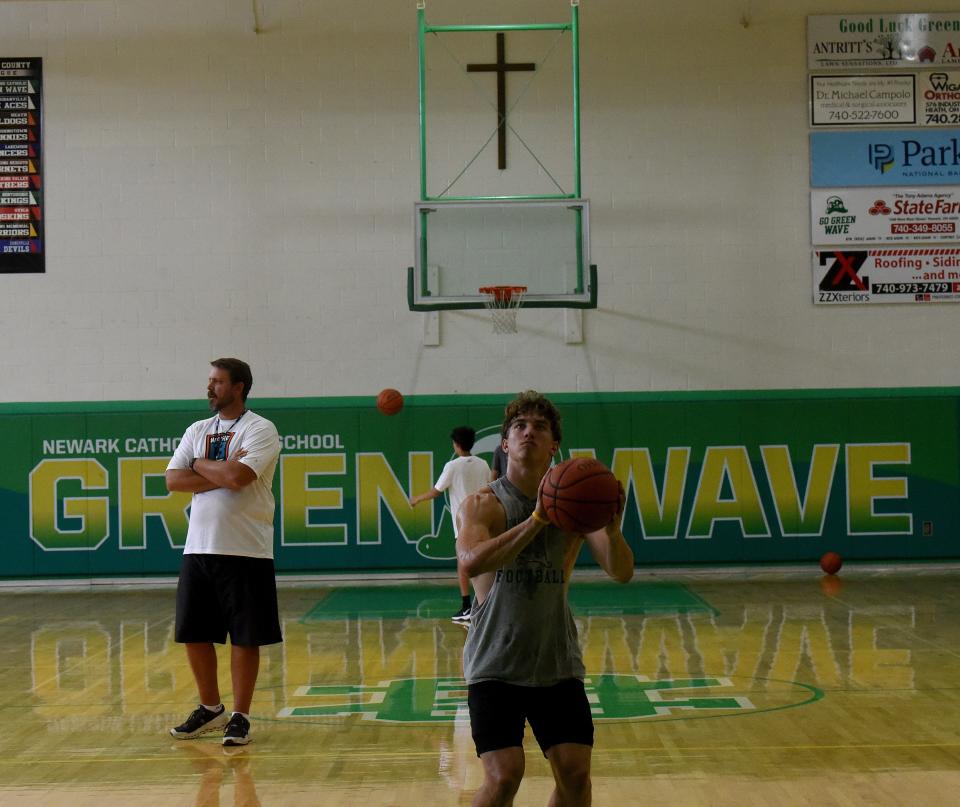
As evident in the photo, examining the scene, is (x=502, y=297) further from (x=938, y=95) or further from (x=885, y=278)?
(x=938, y=95)

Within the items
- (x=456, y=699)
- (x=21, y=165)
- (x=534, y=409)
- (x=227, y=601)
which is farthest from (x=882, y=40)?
(x=534, y=409)

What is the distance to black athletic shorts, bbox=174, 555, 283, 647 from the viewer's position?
6031 mm

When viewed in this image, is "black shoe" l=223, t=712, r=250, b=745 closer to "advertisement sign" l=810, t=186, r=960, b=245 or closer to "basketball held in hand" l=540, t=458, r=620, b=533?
"basketball held in hand" l=540, t=458, r=620, b=533

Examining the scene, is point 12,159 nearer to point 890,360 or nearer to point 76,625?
point 76,625

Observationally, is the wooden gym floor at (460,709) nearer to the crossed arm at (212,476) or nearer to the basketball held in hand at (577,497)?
the crossed arm at (212,476)

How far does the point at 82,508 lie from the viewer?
1401 cm

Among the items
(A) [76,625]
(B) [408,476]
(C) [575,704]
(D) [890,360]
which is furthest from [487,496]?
(D) [890,360]

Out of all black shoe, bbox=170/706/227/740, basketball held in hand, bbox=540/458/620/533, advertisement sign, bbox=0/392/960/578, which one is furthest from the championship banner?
Result: basketball held in hand, bbox=540/458/620/533

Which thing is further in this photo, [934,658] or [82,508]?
[82,508]

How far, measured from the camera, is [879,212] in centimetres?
1405

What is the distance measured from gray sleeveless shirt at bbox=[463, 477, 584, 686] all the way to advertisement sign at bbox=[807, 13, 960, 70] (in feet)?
38.3

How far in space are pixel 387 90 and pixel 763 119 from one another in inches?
173

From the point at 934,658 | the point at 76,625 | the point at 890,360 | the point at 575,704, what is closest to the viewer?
the point at 575,704

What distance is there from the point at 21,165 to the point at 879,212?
32.8 ft
